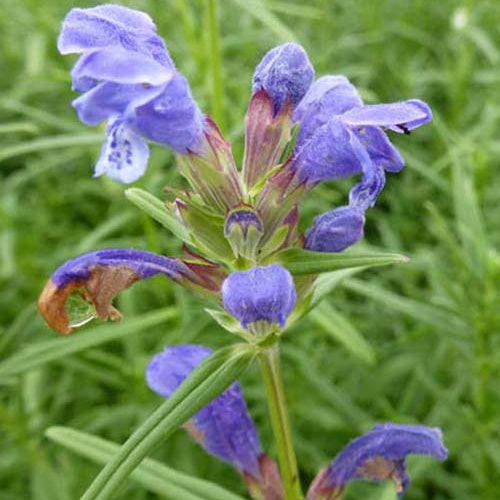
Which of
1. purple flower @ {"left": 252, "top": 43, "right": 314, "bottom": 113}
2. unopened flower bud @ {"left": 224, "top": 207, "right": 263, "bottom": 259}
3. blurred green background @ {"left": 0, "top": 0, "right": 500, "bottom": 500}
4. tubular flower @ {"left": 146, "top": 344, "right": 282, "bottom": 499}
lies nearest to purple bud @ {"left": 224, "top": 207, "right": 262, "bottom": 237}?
unopened flower bud @ {"left": 224, "top": 207, "right": 263, "bottom": 259}

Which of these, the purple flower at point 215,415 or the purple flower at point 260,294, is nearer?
the purple flower at point 260,294

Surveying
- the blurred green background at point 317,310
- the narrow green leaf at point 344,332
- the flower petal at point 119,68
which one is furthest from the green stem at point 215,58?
the flower petal at point 119,68

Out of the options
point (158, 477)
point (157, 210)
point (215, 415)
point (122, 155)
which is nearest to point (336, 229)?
point (157, 210)

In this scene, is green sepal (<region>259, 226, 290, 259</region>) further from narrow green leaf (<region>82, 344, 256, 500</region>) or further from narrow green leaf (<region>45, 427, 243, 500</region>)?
narrow green leaf (<region>45, 427, 243, 500</region>)

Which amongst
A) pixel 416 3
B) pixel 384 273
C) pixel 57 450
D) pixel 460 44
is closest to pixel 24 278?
pixel 57 450

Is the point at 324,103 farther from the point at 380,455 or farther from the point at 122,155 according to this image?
the point at 380,455

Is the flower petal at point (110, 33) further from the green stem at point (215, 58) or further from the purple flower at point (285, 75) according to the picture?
the green stem at point (215, 58)

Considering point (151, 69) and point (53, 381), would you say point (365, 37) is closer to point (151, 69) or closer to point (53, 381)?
point (53, 381)
